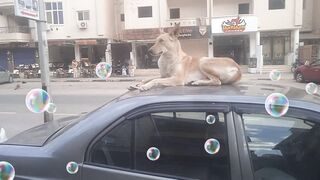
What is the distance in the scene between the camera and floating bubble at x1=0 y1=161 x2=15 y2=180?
2.14m

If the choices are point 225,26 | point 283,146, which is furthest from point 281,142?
point 225,26

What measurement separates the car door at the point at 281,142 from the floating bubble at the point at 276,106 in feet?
0.10

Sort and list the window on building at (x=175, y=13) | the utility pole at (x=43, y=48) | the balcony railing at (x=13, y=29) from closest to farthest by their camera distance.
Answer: the utility pole at (x=43, y=48) < the window on building at (x=175, y=13) < the balcony railing at (x=13, y=29)

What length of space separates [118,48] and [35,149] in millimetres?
29921

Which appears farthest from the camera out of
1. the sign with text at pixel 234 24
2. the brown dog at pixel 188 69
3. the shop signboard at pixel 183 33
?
the shop signboard at pixel 183 33

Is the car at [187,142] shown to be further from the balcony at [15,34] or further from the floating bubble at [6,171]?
the balcony at [15,34]

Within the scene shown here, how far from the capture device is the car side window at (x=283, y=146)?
1.97 meters

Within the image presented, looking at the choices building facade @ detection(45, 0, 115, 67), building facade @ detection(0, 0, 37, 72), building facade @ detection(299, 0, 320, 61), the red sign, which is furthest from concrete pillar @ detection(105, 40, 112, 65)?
building facade @ detection(299, 0, 320, 61)

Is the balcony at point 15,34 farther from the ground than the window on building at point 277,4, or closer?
closer

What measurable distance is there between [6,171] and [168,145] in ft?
3.31

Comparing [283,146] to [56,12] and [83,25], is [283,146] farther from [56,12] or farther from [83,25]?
[56,12]

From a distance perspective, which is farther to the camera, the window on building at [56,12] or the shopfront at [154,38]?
the window on building at [56,12]

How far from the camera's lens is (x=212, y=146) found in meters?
1.99

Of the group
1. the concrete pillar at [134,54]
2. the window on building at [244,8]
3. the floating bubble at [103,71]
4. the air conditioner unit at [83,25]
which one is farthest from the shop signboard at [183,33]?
the floating bubble at [103,71]
